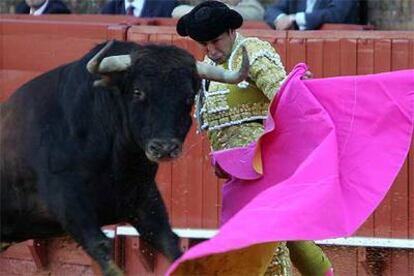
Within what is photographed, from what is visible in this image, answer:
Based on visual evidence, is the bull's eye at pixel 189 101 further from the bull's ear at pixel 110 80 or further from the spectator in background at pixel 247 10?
the spectator in background at pixel 247 10

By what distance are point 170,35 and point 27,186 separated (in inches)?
93.6

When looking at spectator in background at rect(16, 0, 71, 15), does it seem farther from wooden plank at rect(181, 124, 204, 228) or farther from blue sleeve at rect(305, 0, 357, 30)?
blue sleeve at rect(305, 0, 357, 30)

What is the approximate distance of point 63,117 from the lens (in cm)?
643

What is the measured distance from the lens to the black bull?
617cm

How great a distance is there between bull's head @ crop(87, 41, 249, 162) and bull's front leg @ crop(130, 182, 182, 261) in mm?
289

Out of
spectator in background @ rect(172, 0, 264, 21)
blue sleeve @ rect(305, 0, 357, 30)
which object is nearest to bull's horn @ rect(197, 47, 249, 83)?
blue sleeve @ rect(305, 0, 357, 30)

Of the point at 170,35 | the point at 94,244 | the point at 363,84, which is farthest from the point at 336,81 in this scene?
the point at 170,35

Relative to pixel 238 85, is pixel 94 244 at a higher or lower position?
lower

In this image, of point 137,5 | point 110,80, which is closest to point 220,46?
point 110,80

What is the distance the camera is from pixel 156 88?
6168mm

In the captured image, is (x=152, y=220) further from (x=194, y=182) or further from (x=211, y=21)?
(x=194, y=182)

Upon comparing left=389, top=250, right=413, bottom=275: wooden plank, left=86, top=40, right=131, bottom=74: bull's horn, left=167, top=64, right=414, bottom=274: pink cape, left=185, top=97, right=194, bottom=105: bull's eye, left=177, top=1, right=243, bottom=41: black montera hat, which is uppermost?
left=177, top=1, right=243, bottom=41: black montera hat

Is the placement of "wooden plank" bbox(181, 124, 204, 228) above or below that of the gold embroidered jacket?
below

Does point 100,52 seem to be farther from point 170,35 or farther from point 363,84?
point 170,35
